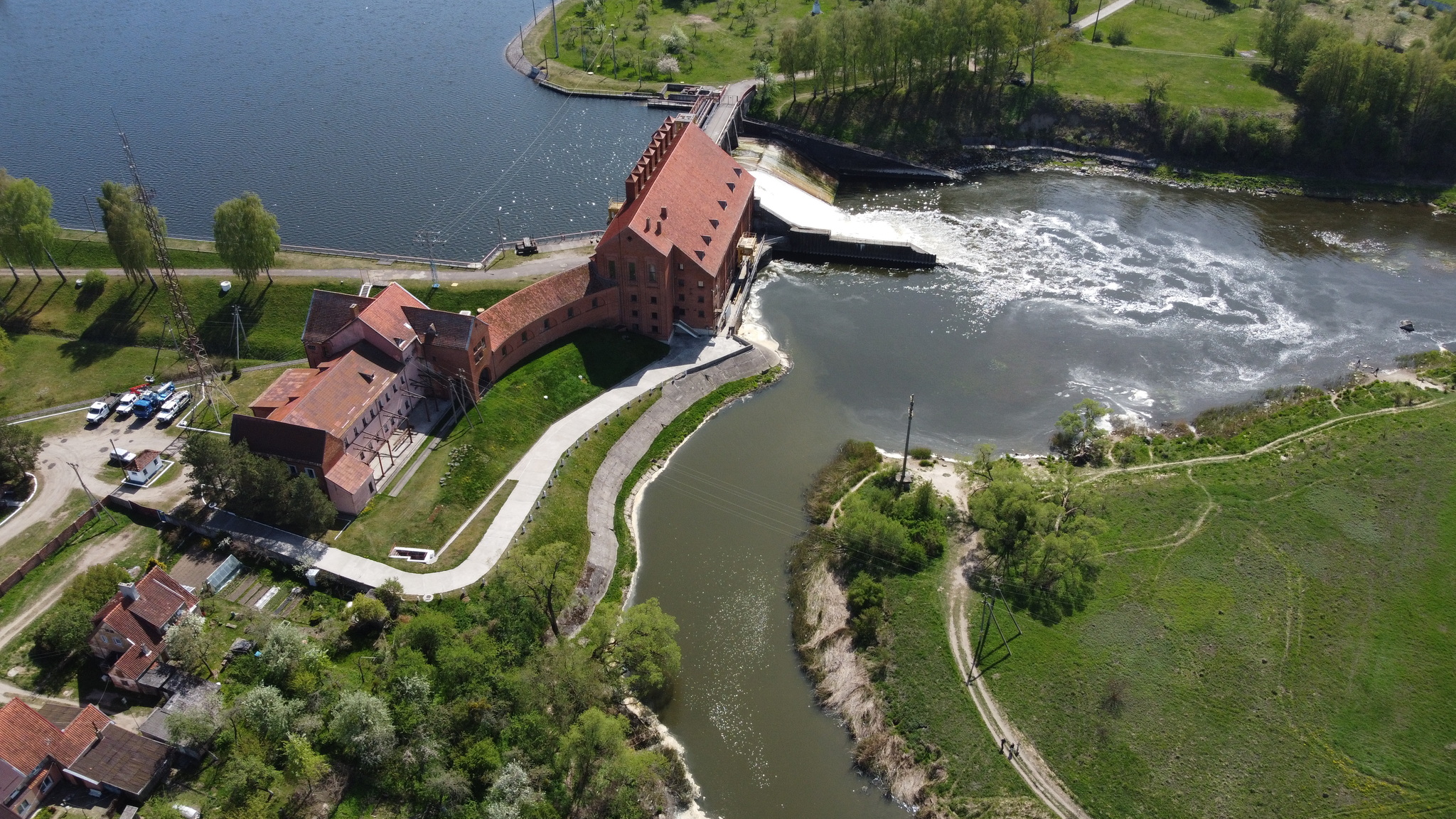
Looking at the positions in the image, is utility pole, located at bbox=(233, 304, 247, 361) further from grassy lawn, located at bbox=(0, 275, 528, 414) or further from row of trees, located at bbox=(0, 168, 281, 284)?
row of trees, located at bbox=(0, 168, 281, 284)

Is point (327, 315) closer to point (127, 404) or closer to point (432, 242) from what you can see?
point (127, 404)

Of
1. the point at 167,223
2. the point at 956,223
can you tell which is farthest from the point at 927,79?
the point at 167,223

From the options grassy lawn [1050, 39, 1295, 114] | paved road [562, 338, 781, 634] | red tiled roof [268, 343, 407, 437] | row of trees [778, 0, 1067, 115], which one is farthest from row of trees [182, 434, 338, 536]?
grassy lawn [1050, 39, 1295, 114]

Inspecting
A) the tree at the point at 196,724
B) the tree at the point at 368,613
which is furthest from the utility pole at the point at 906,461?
the tree at the point at 196,724

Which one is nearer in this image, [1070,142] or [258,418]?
[258,418]

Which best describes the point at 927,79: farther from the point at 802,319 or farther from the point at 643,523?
the point at 643,523

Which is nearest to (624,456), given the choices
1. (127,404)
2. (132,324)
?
(127,404)
